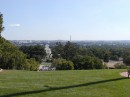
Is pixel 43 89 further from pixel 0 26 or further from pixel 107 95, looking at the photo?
pixel 0 26

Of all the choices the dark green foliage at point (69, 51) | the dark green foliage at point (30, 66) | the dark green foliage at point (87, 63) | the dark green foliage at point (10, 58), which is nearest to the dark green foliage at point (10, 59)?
the dark green foliage at point (10, 58)

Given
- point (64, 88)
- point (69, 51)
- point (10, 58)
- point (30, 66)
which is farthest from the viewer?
point (69, 51)

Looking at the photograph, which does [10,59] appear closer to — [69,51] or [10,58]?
[10,58]

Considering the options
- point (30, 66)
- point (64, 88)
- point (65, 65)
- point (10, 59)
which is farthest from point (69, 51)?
point (64, 88)

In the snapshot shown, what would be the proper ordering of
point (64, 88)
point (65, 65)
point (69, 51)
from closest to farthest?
point (64, 88) → point (65, 65) → point (69, 51)

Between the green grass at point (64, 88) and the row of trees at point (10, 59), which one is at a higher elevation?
the green grass at point (64, 88)

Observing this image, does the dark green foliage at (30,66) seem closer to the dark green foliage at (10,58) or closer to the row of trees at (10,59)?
the row of trees at (10,59)

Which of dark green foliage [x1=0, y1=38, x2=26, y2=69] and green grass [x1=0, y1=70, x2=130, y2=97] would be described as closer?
green grass [x1=0, y1=70, x2=130, y2=97]

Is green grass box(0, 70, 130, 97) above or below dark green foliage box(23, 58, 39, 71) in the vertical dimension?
above

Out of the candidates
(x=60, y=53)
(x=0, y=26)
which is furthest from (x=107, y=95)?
(x=60, y=53)

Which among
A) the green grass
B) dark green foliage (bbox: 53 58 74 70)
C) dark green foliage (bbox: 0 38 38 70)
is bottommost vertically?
dark green foliage (bbox: 53 58 74 70)

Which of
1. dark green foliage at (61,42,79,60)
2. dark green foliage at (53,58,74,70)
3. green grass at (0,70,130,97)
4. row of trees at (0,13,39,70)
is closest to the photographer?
green grass at (0,70,130,97)

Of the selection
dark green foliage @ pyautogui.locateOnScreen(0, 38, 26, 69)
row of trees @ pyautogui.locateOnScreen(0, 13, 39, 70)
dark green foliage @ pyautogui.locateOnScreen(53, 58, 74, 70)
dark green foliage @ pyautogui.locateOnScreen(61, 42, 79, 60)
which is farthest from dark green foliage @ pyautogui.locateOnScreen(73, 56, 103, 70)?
dark green foliage @ pyautogui.locateOnScreen(61, 42, 79, 60)

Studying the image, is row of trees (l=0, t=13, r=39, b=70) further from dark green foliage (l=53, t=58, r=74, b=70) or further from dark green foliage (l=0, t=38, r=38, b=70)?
dark green foliage (l=53, t=58, r=74, b=70)
